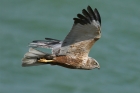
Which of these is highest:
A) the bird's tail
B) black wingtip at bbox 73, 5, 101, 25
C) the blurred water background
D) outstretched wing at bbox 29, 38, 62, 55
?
the blurred water background

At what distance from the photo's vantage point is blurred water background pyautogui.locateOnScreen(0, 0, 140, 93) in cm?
1847

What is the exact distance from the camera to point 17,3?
21.2 metres

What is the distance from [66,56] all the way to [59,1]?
363 inches

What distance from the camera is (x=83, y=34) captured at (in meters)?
12.1

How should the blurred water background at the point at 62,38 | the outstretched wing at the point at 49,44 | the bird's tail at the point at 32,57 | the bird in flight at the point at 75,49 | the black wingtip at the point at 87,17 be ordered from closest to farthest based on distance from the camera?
1. the black wingtip at the point at 87,17
2. the bird in flight at the point at 75,49
3. the bird's tail at the point at 32,57
4. the outstretched wing at the point at 49,44
5. the blurred water background at the point at 62,38

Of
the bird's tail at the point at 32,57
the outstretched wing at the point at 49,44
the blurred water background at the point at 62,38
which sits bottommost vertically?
the bird's tail at the point at 32,57

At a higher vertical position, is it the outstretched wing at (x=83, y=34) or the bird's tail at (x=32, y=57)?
the outstretched wing at (x=83, y=34)

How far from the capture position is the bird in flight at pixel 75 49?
1198cm

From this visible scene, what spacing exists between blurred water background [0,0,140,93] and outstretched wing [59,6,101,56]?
5721mm

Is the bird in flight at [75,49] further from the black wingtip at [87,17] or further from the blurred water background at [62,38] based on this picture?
the blurred water background at [62,38]

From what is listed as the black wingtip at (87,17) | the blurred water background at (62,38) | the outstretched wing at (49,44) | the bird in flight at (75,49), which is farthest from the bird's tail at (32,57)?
the blurred water background at (62,38)

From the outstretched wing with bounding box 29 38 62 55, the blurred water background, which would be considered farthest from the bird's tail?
the blurred water background

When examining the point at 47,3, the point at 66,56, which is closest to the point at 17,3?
the point at 47,3

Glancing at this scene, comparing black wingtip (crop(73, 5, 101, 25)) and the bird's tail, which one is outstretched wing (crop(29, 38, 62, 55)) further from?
black wingtip (crop(73, 5, 101, 25))
